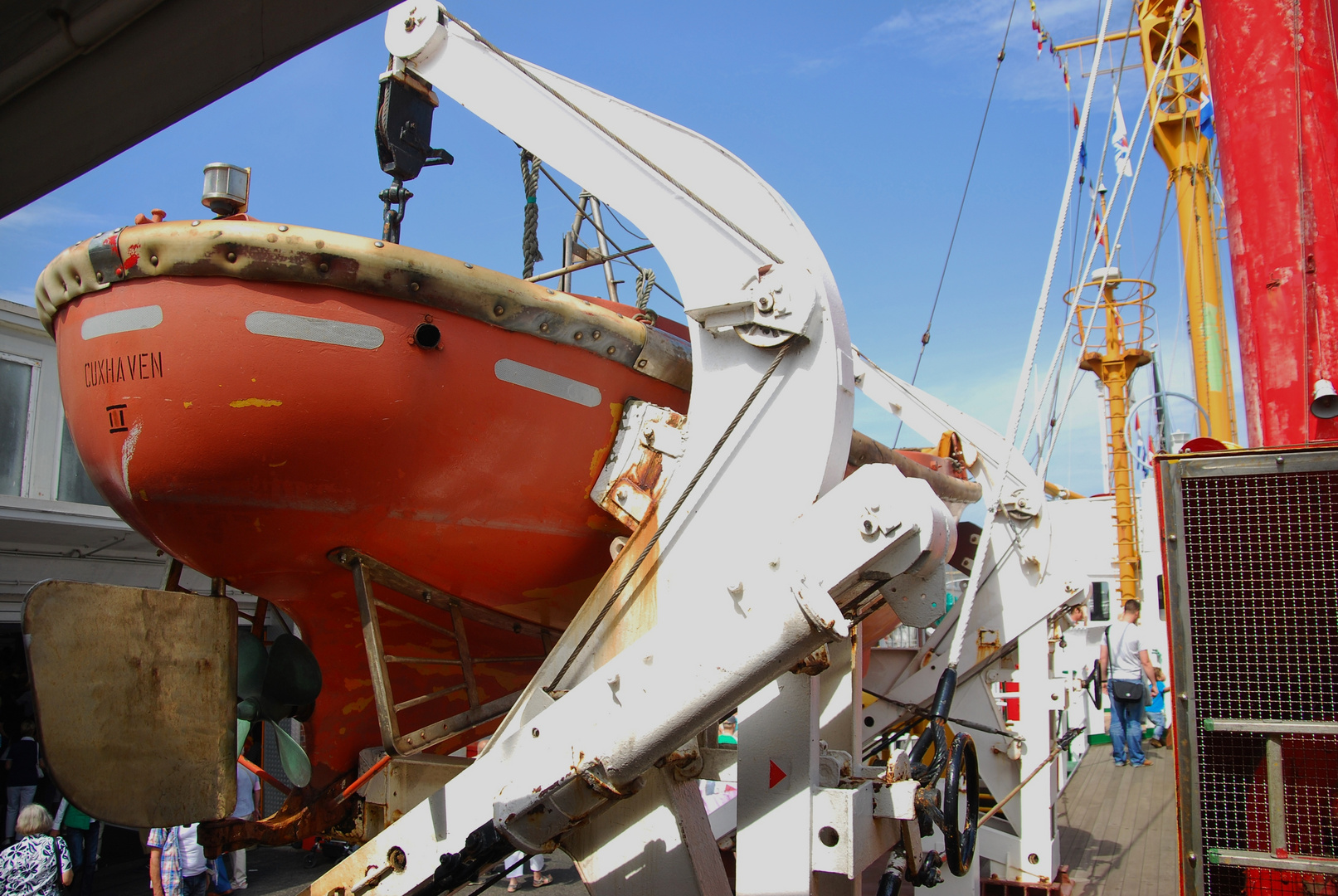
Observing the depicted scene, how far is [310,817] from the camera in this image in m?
3.15

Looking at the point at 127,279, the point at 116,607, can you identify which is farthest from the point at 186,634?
the point at 127,279

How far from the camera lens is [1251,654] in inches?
111

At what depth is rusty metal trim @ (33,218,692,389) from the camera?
8.55 feet

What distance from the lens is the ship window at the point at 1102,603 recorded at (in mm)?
15789

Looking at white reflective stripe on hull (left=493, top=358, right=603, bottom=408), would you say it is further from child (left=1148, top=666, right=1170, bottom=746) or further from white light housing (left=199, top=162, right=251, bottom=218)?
child (left=1148, top=666, right=1170, bottom=746)

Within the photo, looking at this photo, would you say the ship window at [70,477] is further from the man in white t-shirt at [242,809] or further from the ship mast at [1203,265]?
the ship mast at [1203,265]

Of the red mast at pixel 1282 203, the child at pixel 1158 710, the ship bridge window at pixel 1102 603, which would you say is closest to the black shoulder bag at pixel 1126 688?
the child at pixel 1158 710

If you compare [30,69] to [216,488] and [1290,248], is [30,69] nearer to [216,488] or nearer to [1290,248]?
[216,488]

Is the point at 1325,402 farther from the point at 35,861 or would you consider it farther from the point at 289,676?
the point at 35,861

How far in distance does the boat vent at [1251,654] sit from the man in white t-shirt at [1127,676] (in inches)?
261

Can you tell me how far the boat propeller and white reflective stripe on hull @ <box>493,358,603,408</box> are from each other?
115 centimetres

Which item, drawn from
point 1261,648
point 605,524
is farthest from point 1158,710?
point 605,524

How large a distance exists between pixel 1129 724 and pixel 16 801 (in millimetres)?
9711

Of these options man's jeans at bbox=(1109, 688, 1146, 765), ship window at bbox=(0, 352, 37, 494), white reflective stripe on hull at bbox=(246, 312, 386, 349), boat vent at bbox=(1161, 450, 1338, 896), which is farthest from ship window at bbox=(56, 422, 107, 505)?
man's jeans at bbox=(1109, 688, 1146, 765)
